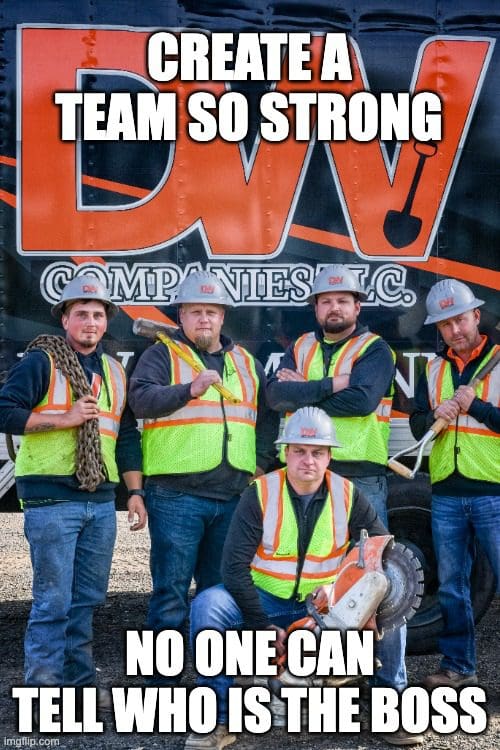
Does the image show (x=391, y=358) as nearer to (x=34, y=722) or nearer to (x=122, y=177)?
(x=122, y=177)

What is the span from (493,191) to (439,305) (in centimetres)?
106

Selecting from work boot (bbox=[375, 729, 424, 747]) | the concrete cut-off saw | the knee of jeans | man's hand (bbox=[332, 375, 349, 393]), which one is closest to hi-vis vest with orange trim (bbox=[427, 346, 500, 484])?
man's hand (bbox=[332, 375, 349, 393])

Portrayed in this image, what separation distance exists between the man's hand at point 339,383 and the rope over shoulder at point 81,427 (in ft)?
4.01

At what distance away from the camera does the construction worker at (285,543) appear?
4.65 meters

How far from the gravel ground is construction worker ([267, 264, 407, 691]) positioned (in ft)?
3.88

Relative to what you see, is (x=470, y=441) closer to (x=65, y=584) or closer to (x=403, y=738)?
(x=403, y=738)

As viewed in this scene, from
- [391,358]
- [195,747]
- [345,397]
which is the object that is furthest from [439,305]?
[195,747]

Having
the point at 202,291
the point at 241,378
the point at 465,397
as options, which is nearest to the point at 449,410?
the point at 465,397

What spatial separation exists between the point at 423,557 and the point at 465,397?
1.33 metres

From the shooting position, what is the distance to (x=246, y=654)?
15.0 ft

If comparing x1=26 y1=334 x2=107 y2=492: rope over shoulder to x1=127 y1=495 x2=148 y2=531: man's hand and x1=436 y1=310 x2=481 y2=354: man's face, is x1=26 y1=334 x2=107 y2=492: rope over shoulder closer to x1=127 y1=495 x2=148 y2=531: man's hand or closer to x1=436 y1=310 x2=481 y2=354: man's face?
x1=127 y1=495 x2=148 y2=531: man's hand

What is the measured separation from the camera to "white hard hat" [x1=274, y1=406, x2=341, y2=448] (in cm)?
470

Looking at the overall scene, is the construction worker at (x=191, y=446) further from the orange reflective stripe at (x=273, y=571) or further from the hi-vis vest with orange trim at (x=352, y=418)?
the orange reflective stripe at (x=273, y=571)

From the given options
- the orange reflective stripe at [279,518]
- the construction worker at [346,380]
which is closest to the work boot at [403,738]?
the orange reflective stripe at [279,518]
